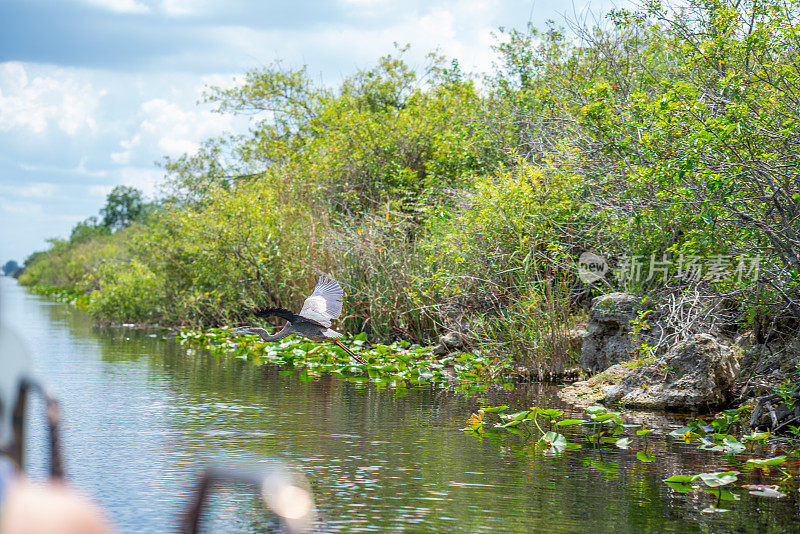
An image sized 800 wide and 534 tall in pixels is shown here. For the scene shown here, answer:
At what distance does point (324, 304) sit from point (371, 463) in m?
5.99

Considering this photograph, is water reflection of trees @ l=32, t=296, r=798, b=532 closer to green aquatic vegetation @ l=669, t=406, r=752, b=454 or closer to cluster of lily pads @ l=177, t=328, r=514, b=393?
green aquatic vegetation @ l=669, t=406, r=752, b=454

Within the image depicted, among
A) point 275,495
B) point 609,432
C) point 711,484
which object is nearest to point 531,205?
point 609,432

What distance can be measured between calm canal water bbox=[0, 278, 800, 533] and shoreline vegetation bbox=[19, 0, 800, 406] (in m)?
2.11

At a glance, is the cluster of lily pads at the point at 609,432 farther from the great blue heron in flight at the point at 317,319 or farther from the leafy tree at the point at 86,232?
the leafy tree at the point at 86,232

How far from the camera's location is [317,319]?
40.4 feet

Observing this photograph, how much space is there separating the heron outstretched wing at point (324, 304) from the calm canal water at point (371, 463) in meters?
1.04

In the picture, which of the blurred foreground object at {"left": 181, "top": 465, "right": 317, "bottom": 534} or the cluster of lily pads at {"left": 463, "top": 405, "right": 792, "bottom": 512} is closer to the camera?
the blurred foreground object at {"left": 181, "top": 465, "right": 317, "bottom": 534}

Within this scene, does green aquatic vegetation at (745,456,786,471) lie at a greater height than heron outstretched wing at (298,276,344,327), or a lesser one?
lesser

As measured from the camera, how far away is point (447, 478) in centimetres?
663

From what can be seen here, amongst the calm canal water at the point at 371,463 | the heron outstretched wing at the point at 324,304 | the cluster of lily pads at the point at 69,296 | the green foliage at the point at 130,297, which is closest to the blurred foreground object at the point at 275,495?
the calm canal water at the point at 371,463

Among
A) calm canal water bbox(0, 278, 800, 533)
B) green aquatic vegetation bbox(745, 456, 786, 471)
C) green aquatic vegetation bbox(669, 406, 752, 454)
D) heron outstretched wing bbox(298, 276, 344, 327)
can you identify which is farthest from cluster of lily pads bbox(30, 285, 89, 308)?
green aquatic vegetation bbox(745, 456, 786, 471)

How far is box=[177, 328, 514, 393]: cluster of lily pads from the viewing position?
42.0 ft

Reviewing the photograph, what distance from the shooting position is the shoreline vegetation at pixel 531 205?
925 centimetres

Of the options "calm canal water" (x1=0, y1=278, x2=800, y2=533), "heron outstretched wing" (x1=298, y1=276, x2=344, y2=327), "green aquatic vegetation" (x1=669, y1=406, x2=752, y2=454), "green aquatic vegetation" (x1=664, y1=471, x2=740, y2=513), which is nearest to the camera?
"calm canal water" (x1=0, y1=278, x2=800, y2=533)
